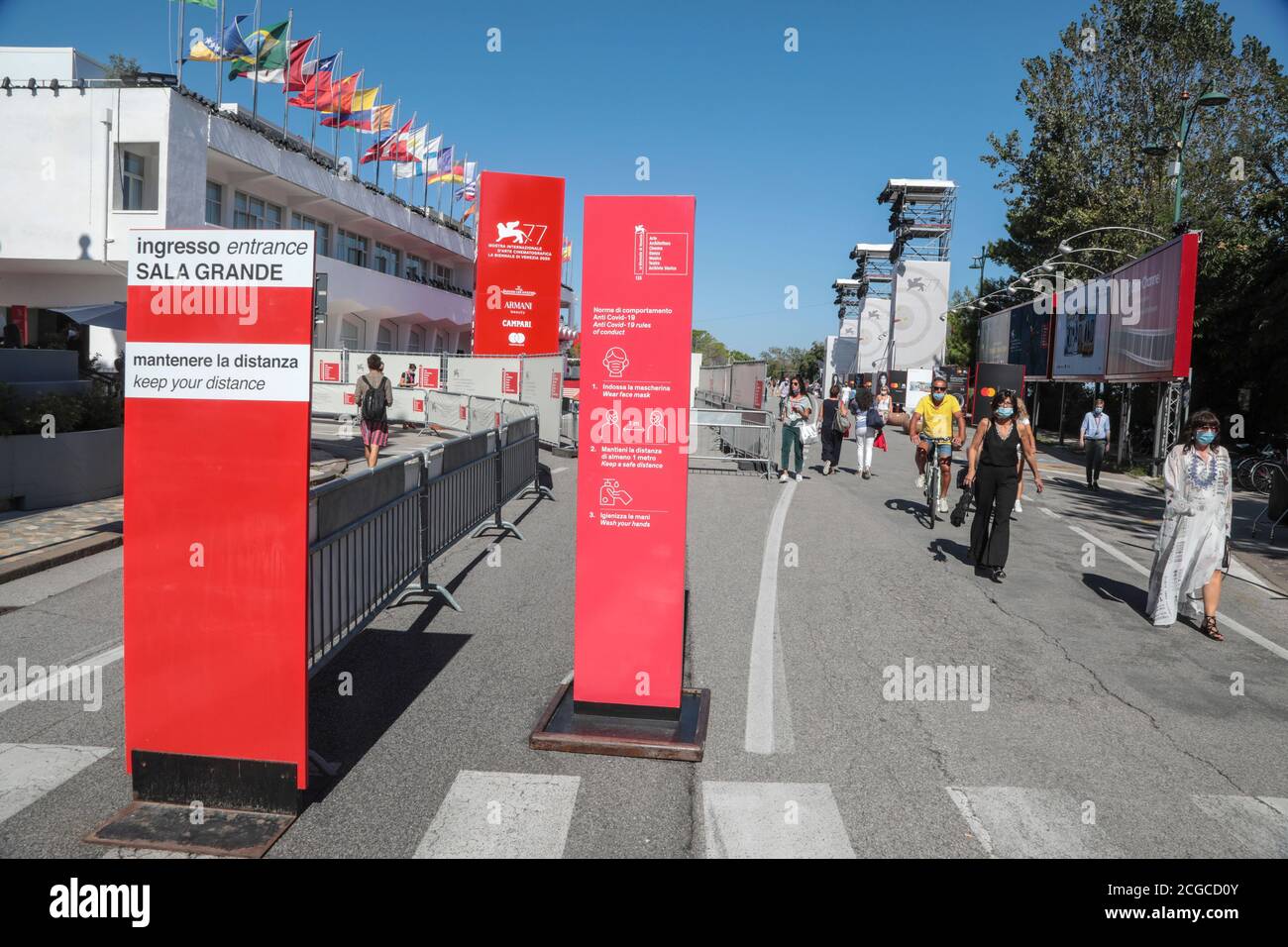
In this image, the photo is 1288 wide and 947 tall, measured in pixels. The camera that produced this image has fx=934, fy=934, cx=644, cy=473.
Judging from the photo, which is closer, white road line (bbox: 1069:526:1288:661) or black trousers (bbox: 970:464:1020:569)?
white road line (bbox: 1069:526:1288:661)

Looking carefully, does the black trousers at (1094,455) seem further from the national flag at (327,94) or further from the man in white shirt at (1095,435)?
the national flag at (327,94)

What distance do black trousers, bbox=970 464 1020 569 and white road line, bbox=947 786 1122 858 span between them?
17.4ft

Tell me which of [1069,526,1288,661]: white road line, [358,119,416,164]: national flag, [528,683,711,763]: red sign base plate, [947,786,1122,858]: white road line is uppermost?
[358,119,416,164]: national flag

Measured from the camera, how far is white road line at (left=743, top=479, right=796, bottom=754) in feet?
17.3

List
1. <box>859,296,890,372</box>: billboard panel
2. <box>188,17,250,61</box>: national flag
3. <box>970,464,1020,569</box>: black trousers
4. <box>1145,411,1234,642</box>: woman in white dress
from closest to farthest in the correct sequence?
1. <box>1145,411,1234,642</box>: woman in white dress
2. <box>970,464,1020,569</box>: black trousers
3. <box>188,17,250,61</box>: national flag
4. <box>859,296,890,372</box>: billboard panel

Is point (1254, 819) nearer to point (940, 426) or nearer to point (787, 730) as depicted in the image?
point (787, 730)

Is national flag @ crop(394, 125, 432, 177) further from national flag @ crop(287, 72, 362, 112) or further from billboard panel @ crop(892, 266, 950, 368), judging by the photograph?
billboard panel @ crop(892, 266, 950, 368)

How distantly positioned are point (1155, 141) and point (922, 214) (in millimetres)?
50097

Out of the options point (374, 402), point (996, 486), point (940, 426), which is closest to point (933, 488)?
point (940, 426)

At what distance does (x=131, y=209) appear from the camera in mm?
28359

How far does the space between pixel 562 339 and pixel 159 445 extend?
82331 millimetres

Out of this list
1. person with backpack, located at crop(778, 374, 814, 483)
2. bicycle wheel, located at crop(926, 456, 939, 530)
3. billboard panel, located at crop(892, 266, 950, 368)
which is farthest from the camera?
billboard panel, located at crop(892, 266, 950, 368)

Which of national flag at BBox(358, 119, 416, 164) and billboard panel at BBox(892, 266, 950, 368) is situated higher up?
national flag at BBox(358, 119, 416, 164)

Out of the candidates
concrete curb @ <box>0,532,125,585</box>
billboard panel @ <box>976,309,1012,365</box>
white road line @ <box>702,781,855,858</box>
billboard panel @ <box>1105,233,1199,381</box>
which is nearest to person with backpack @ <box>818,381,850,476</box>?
billboard panel @ <box>1105,233,1199,381</box>
